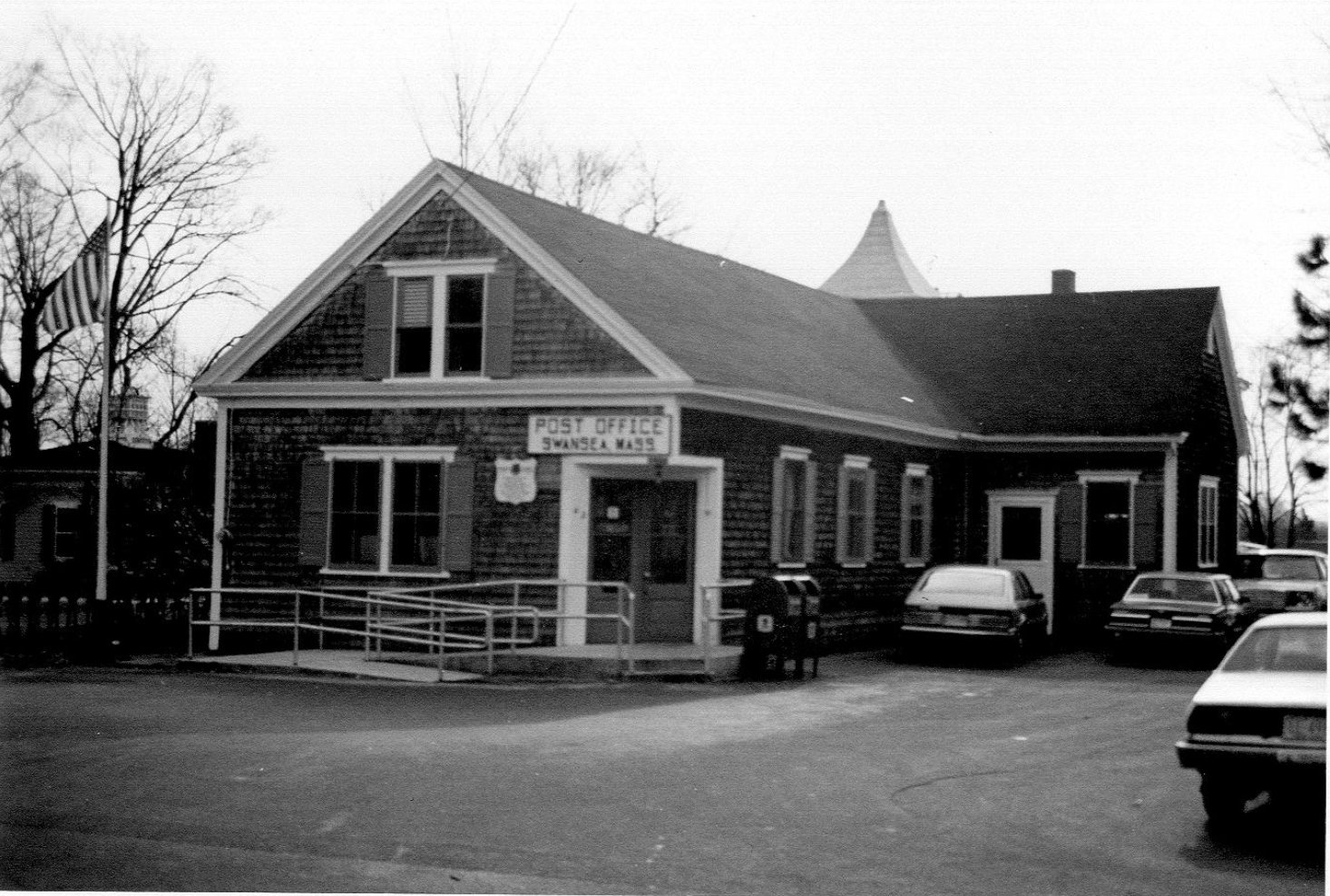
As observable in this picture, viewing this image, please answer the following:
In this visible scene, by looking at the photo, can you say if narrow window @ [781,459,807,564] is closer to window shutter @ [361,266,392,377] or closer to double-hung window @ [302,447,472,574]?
double-hung window @ [302,447,472,574]

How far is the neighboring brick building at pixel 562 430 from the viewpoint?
20844mm

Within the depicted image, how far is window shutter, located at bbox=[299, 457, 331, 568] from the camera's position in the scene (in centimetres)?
2219

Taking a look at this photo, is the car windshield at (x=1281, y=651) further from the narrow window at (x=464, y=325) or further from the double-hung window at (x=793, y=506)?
the narrow window at (x=464, y=325)

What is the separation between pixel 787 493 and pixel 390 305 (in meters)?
6.05

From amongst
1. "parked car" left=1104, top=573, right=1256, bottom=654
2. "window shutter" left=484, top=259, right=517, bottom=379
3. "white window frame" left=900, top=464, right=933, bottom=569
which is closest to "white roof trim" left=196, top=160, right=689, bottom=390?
"window shutter" left=484, top=259, right=517, bottom=379

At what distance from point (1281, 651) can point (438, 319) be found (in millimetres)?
13548

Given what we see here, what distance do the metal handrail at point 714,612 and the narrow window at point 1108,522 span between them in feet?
29.0

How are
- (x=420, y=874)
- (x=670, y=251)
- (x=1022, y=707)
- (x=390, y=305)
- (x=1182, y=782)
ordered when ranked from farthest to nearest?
(x=670, y=251)
(x=390, y=305)
(x=1022, y=707)
(x=1182, y=782)
(x=420, y=874)

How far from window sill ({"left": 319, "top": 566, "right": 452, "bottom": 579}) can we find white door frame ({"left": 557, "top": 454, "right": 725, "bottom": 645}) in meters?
1.85

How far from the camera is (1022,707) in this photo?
55.0 ft

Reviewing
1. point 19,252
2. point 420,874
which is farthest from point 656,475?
point 19,252

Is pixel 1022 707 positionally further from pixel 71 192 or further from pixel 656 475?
pixel 71 192

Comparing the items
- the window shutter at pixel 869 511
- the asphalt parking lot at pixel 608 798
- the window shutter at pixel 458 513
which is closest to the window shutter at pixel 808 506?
the window shutter at pixel 869 511

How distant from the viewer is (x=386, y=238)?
22.2 metres
